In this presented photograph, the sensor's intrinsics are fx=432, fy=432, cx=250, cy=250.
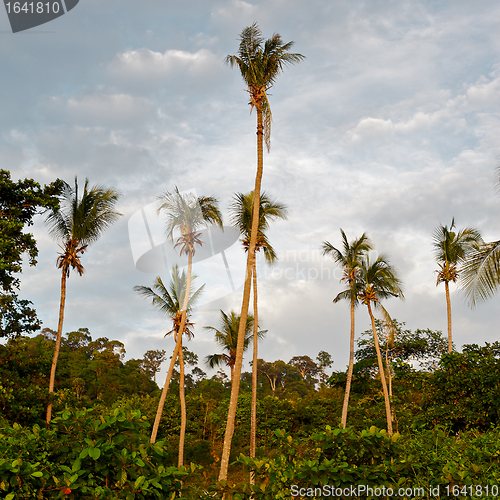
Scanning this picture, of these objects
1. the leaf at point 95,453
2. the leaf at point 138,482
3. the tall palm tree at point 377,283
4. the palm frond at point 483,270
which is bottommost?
the leaf at point 138,482

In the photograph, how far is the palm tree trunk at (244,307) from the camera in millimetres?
11297

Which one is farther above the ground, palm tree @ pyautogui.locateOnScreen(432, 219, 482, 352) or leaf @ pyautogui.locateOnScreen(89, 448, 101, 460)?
palm tree @ pyautogui.locateOnScreen(432, 219, 482, 352)

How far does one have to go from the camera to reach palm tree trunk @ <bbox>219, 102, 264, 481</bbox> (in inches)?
445

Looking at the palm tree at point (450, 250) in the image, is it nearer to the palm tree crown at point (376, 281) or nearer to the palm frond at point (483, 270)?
the palm tree crown at point (376, 281)

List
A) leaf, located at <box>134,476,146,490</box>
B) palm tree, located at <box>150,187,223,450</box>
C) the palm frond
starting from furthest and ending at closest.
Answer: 1. palm tree, located at <box>150,187,223,450</box>
2. the palm frond
3. leaf, located at <box>134,476,146,490</box>

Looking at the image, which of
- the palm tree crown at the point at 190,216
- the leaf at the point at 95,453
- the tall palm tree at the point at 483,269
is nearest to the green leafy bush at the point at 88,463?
the leaf at the point at 95,453

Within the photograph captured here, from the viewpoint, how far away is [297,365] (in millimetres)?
82938

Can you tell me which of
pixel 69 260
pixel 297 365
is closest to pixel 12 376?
pixel 69 260

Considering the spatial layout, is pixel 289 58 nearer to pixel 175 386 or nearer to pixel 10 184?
pixel 10 184

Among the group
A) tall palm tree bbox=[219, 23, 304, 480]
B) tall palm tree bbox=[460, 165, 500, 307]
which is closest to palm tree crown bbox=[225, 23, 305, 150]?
tall palm tree bbox=[219, 23, 304, 480]

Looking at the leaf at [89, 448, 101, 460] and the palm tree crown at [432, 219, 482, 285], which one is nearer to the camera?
the leaf at [89, 448, 101, 460]

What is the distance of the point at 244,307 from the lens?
1249cm

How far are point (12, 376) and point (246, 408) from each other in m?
16.9

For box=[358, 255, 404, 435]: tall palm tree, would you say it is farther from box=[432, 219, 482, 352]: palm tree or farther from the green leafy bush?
the green leafy bush
